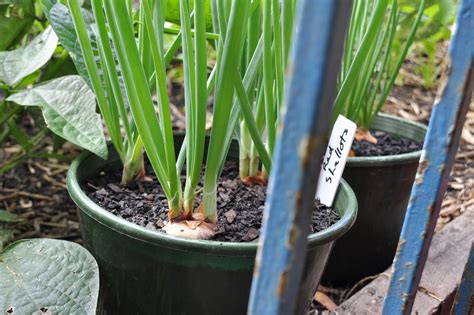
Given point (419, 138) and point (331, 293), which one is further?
point (419, 138)

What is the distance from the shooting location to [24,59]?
84cm

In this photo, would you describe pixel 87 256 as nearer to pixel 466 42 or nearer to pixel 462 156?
pixel 466 42

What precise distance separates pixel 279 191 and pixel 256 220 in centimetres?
39

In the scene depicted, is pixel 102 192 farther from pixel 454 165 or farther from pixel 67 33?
pixel 454 165

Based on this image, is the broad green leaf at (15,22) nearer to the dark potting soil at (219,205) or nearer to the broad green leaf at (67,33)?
the broad green leaf at (67,33)

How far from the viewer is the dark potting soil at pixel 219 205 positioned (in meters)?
0.72

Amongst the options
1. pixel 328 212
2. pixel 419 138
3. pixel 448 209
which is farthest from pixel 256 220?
pixel 448 209

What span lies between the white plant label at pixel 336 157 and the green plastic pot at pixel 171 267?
45 mm

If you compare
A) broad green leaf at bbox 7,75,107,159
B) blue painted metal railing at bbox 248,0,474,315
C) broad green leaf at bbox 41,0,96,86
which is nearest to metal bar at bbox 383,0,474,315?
blue painted metal railing at bbox 248,0,474,315

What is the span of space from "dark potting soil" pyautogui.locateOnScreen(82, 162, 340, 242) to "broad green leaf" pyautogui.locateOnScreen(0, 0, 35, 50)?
270mm

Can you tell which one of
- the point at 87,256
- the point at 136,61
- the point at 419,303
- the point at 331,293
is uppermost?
the point at 136,61

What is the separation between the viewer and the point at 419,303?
851mm

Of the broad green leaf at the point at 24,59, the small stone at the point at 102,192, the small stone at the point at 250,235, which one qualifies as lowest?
the small stone at the point at 102,192

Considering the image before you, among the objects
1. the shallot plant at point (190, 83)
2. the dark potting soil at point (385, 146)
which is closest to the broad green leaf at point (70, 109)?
the shallot plant at point (190, 83)
